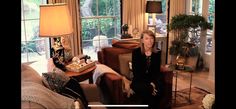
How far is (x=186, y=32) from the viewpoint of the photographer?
4.48 m

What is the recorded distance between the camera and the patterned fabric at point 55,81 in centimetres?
189

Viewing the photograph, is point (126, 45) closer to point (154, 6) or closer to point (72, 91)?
point (154, 6)

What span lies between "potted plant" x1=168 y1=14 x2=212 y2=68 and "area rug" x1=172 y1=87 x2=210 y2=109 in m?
0.89

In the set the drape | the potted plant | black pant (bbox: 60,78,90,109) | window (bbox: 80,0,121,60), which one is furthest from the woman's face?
the drape

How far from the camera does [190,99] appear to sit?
11.1 ft

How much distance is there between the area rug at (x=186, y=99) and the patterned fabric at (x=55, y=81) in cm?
163

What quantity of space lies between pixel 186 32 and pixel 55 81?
305cm

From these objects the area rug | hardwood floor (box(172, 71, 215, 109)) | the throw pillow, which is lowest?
the area rug

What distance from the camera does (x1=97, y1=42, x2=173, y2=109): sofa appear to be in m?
2.58

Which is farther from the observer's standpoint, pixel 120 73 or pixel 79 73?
pixel 120 73

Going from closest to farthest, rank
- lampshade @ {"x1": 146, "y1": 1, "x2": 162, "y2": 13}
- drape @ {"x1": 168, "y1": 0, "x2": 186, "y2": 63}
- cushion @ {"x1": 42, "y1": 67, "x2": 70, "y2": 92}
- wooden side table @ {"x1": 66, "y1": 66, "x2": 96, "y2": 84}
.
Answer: cushion @ {"x1": 42, "y1": 67, "x2": 70, "y2": 92} → wooden side table @ {"x1": 66, "y1": 66, "x2": 96, "y2": 84} → lampshade @ {"x1": 146, "y1": 1, "x2": 162, "y2": 13} → drape @ {"x1": 168, "y1": 0, "x2": 186, "y2": 63}

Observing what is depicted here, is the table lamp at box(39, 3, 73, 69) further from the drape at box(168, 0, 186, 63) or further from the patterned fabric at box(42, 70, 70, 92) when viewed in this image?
the drape at box(168, 0, 186, 63)

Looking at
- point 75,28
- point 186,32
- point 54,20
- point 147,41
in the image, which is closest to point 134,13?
point 186,32
